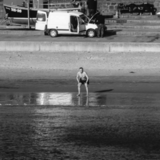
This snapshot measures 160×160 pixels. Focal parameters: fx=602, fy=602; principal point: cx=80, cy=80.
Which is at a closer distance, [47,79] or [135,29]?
[47,79]

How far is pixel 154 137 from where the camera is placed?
19719 millimetres

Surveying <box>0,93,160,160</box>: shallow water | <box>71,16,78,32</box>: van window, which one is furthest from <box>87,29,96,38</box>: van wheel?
<box>0,93,160,160</box>: shallow water

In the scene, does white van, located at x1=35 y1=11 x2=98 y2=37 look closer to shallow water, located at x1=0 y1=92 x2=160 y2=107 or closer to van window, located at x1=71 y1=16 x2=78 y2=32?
van window, located at x1=71 y1=16 x2=78 y2=32

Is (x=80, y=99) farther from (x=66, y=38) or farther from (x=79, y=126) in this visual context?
(x=66, y=38)

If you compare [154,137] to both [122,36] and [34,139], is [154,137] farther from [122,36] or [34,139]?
[122,36]

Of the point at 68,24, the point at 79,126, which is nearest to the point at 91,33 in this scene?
the point at 68,24

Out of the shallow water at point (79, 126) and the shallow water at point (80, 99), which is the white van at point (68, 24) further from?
the shallow water at point (79, 126)

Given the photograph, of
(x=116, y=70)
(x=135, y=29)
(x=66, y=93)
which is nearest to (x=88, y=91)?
(x=66, y=93)

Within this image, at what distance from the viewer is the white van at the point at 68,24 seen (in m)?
39.9

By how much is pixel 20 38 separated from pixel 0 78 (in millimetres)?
10238

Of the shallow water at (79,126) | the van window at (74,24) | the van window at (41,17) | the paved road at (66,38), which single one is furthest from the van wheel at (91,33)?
the shallow water at (79,126)

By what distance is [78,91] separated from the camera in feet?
82.9

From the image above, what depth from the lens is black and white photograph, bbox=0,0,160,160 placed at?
740 inches

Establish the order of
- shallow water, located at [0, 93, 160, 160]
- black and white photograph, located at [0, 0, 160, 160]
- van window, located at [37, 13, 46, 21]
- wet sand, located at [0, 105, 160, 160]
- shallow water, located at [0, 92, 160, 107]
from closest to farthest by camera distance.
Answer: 1. wet sand, located at [0, 105, 160, 160]
2. shallow water, located at [0, 93, 160, 160]
3. black and white photograph, located at [0, 0, 160, 160]
4. shallow water, located at [0, 92, 160, 107]
5. van window, located at [37, 13, 46, 21]
